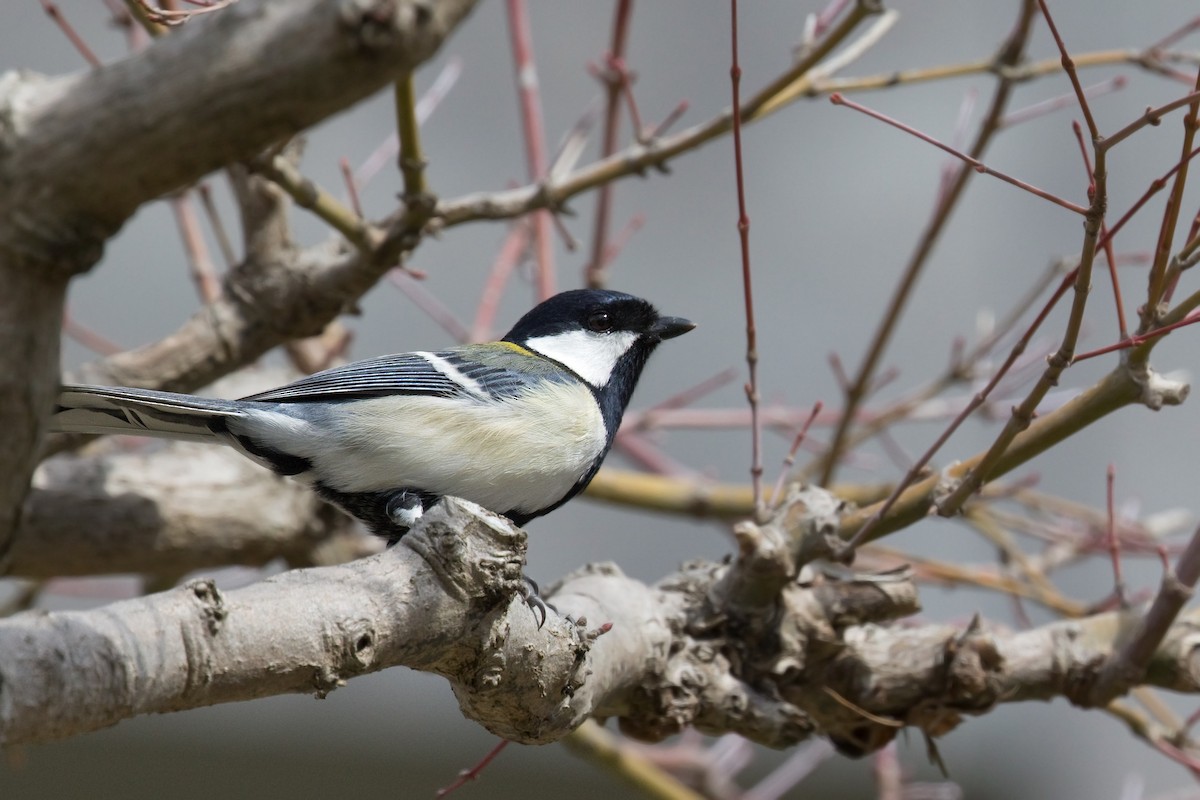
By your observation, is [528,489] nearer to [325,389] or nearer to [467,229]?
[325,389]

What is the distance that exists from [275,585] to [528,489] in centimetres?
72

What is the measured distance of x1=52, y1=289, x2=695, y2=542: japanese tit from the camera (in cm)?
202

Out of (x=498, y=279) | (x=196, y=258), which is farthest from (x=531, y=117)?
(x=196, y=258)

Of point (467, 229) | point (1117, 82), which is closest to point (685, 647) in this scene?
point (1117, 82)

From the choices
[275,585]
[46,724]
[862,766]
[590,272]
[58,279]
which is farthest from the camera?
[862,766]

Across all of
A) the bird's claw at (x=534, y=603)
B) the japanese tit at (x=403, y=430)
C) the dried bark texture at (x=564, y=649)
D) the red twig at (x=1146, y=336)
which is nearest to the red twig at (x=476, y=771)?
the dried bark texture at (x=564, y=649)

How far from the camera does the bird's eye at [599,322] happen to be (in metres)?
2.56

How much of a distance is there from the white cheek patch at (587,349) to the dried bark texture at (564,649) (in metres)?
0.49

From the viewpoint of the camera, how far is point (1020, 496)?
309 centimetres

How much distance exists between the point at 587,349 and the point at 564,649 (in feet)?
3.24

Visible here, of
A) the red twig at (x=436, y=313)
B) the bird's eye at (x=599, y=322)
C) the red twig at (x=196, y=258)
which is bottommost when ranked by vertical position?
the bird's eye at (x=599, y=322)

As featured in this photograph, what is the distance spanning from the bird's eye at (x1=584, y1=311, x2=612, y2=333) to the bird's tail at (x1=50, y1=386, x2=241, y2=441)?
2.70 ft

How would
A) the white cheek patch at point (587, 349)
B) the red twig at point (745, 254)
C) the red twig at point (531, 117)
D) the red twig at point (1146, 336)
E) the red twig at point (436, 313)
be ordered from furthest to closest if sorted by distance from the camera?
the red twig at point (436, 313), the red twig at point (531, 117), the white cheek patch at point (587, 349), the red twig at point (745, 254), the red twig at point (1146, 336)

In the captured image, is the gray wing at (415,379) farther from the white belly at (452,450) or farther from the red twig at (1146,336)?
the red twig at (1146,336)
